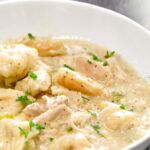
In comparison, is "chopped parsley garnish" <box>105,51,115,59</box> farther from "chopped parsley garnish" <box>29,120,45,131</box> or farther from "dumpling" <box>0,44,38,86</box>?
"chopped parsley garnish" <box>29,120,45,131</box>

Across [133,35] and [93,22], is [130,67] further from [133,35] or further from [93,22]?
[93,22]

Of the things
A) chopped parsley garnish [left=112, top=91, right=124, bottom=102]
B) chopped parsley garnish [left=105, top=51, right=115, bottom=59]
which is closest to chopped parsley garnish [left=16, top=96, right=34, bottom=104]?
chopped parsley garnish [left=112, top=91, right=124, bottom=102]

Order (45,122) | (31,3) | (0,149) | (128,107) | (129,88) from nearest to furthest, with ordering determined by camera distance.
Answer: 1. (0,149)
2. (45,122)
3. (128,107)
4. (129,88)
5. (31,3)

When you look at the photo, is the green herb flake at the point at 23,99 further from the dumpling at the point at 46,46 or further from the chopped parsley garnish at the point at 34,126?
the dumpling at the point at 46,46

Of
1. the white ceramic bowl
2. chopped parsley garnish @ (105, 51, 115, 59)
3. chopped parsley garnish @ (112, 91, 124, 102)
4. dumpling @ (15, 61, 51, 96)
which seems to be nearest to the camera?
dumpling @ (15, 61, 51, 96)

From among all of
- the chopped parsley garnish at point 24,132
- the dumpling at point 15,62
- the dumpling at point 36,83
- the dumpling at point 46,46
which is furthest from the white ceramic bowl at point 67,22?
the chopped parsley garnish at point 24,132

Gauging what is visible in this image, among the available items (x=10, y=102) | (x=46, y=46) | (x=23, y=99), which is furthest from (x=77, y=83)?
(x=46, y=46)

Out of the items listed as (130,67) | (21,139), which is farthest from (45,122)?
(130,67)
